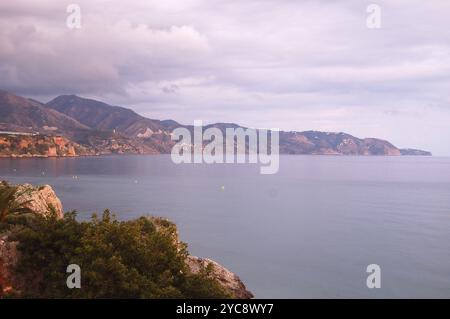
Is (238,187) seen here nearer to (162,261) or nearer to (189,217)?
(189,217)

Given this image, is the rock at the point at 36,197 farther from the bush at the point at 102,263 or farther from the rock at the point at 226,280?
the bush at the point at 102,263

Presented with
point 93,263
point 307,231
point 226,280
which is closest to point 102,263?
point 93,263

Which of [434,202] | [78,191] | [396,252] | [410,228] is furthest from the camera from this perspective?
[78,191]

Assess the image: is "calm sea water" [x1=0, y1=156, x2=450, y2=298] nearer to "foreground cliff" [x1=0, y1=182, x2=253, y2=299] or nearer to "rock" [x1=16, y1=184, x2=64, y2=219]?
"rock" [x1=16, y1=184, x2=64, y2=219]

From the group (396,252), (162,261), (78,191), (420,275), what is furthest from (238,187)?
(162,261)

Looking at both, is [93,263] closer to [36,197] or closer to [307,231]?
[36,197]

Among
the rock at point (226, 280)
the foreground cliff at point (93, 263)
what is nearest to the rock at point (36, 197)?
the rock at point (226, 280)

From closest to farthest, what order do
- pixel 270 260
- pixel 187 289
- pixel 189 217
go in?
pixel 187 289, pixel 270 260, pixel 189 217
